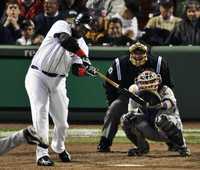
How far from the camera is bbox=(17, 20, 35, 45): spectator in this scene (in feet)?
51.9

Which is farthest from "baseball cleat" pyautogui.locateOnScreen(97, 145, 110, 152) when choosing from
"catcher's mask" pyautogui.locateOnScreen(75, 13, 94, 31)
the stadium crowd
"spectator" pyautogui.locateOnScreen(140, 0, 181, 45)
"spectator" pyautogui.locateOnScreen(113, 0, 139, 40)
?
"spectator" pyautogui.locateOnScreen(113, 0, 139, 40)

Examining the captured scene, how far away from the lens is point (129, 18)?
1659 centimetres

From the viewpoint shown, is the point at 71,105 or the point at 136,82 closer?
the point at 136,82

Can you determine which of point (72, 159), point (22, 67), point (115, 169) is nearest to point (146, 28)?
point (22, 67)

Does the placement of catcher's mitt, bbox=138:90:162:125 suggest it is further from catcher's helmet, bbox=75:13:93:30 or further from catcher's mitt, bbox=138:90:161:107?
catcher's helmet, bbox=75:13:93:30

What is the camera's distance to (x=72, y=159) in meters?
10.5

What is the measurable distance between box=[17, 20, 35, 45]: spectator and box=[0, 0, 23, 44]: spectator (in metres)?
0.15

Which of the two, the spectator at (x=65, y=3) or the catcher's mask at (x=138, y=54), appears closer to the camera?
the catcher's mask at (x=138, y=54)

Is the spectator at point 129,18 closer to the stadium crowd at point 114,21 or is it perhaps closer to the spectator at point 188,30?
the stadium crowd at point 114,21

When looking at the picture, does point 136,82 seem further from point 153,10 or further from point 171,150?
point 153,10

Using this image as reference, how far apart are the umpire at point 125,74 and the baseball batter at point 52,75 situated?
1.18 meters

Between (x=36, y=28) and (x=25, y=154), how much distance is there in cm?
496

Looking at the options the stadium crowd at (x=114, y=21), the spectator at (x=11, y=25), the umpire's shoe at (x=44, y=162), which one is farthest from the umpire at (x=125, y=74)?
the spectator at (x=11, y=25)

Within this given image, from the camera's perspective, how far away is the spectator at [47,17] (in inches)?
610
